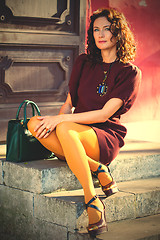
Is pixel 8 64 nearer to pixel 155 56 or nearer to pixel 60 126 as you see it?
pixel 60 126

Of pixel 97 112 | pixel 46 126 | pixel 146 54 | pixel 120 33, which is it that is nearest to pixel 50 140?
pixel 46 126

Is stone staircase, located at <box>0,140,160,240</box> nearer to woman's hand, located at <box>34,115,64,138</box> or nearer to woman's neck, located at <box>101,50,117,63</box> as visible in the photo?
woman's hand, located at <box>34,115,64,138</box>

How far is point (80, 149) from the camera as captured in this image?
3061mm

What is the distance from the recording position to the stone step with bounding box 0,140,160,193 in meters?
3.33

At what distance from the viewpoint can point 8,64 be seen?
4.61 m

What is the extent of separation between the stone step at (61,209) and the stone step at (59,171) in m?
0.06

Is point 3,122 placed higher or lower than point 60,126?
lower

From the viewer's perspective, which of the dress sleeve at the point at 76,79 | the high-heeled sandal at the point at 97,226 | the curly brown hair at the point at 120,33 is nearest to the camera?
the high-heeled sandal at the point at 97,226

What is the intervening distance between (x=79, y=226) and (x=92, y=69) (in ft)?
3.78

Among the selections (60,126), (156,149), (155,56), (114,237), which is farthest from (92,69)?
(155,56)

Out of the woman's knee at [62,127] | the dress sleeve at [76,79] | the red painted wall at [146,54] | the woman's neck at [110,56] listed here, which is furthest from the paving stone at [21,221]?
the red painted wall at [146,54]

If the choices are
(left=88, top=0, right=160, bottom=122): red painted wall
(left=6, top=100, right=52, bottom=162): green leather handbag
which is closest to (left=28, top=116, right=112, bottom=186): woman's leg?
(left=6, top=100, right=52, bottom=162): green leather handbag

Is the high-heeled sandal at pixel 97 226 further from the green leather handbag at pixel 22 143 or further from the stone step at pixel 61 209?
the green leather handbag at pixel 22 143

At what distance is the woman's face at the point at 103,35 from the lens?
134 inches
